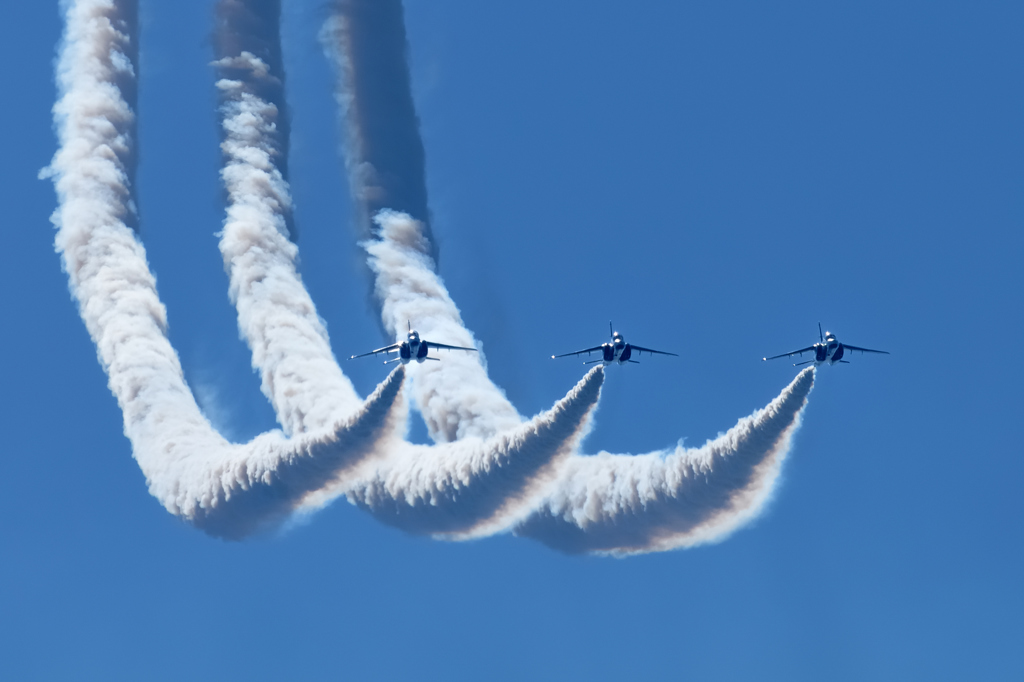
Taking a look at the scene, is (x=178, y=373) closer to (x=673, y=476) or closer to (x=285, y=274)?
(x=285, y=274)

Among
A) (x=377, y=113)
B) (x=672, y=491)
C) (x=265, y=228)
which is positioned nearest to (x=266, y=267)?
(x=265, y=228)

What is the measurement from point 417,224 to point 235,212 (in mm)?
9636

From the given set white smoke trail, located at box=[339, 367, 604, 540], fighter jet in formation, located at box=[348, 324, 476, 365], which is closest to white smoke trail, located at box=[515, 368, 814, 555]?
white smoke trail, located at box=[339, 367, 604, 540]

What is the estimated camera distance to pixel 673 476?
8469cm

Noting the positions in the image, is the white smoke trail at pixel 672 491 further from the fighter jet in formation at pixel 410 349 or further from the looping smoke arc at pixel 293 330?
the fighter jet in formation at pixel 410 349

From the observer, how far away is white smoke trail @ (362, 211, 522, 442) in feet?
290

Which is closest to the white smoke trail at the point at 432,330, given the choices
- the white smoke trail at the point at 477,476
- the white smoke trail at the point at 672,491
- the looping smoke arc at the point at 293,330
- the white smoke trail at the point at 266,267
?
the looping smoke arc at the point at 293,330

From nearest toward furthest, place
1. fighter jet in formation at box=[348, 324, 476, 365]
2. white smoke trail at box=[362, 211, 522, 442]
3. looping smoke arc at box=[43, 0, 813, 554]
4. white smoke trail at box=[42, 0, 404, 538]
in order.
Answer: fighter jet in formation at box=[348, 324, 476, 365] → looping smoke arc at box=[43, 0, 813, 554] → white smoke trail at box=[362, 211, 522, 442] → white smoke trail at box=[42, 0, 404, 538]

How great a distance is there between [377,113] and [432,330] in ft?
40.8

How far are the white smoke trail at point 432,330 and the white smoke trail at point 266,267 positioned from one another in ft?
13.7

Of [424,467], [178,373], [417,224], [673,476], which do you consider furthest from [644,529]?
[178,373]

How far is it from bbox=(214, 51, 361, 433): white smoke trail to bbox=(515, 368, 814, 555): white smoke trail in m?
12.9

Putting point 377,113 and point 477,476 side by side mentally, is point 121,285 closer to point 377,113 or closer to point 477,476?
point 377,113

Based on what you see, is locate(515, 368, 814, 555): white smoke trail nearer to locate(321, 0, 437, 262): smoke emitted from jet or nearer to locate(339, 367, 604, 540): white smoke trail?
locate(339, 367, 604, 540): white smoke trail
